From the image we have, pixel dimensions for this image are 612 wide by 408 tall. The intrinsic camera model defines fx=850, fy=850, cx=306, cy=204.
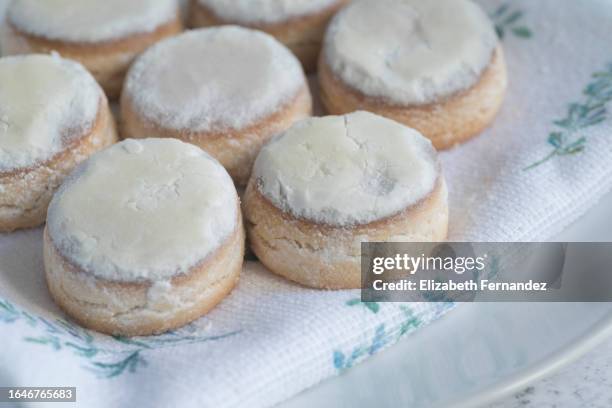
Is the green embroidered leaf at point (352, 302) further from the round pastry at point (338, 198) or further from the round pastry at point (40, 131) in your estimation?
the round pastry at point (40, 131)

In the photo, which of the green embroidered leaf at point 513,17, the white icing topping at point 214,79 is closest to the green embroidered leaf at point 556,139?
the green embroidered leaf at point 513,17

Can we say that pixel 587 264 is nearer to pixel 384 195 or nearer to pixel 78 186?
pixel 384 195

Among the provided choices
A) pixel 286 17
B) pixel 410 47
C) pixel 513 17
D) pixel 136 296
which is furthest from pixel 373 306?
pixel 513 17

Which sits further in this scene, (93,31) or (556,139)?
(93,31)

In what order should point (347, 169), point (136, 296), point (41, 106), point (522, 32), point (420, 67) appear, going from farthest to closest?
1. point (522, 32)
2. point (420, 67)
3. point (41, 106)
4. point (347, 169)
5. point (136, 296)

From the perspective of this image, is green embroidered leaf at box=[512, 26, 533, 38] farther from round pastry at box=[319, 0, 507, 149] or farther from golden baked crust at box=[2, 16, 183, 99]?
golden baked crust at box=[2, 16, 183, 99]

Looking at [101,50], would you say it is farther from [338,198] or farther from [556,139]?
[556,139]

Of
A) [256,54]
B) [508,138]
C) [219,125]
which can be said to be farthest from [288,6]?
[508,138]
